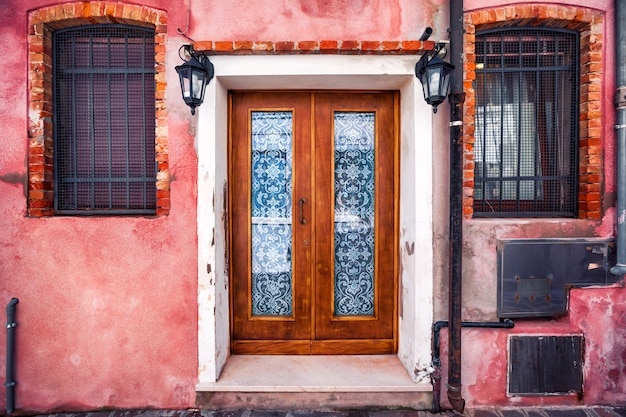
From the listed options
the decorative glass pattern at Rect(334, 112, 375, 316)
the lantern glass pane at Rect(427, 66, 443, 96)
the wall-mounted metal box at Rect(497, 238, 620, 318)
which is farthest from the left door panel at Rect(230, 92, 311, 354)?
the wall-mounted metal box at Rect(497, 238, 620, 318)

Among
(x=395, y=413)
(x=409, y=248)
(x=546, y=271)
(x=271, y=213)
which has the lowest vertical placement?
(x=395, y=413)

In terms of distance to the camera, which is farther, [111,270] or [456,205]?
[111,270]

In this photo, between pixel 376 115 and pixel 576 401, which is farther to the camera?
pixel 376 115

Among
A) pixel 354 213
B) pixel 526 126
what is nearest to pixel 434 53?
pixel 526 126

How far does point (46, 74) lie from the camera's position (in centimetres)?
299

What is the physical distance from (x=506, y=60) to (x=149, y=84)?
11.2 feet

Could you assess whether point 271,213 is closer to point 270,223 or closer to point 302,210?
point 270,223

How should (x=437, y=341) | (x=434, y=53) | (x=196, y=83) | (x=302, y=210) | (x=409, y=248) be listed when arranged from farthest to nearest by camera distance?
(x=302, y=210)
(x=409, y=248)
(x=437, y=341)
(x=434, y=53)
(x=196, y=83)

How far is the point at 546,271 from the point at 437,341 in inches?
46.0

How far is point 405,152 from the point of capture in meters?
3.12

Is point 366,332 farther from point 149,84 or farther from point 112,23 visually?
point 112,23

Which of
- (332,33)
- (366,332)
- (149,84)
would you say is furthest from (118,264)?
(332,33)

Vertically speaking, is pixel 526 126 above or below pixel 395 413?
above

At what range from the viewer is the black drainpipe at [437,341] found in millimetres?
2877
